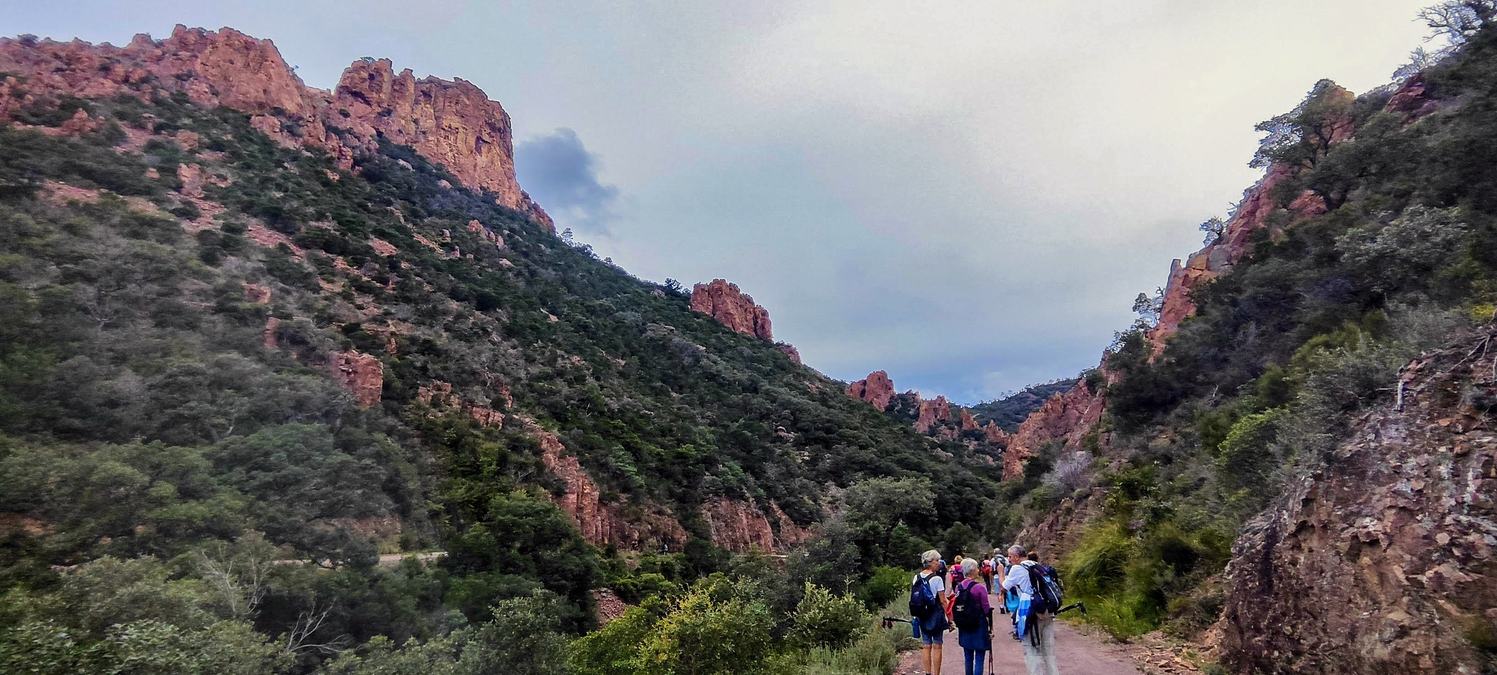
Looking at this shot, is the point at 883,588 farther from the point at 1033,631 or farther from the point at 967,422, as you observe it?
the point at 967,422

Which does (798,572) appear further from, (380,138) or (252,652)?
(380,138)

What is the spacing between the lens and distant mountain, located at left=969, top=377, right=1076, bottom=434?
8425cm

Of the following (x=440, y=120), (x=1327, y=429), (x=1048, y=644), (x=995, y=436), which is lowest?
(x=1048, y=644)

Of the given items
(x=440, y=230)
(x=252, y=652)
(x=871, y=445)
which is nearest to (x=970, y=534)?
(x=871, y=445)

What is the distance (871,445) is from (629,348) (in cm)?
1997

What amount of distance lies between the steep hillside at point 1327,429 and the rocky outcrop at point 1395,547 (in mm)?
13

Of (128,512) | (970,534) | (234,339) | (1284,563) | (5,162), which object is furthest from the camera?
(970,534)

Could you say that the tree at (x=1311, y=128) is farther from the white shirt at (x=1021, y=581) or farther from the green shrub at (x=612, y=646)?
the green shrub at (x=612, y=646)

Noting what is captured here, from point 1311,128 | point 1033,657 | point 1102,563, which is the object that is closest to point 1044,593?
point 1033,657

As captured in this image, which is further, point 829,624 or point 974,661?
point 829,624

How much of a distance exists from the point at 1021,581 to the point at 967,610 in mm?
608

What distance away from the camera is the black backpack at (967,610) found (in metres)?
5.40

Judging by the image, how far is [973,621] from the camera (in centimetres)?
544

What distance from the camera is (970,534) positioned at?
28.5 meters
